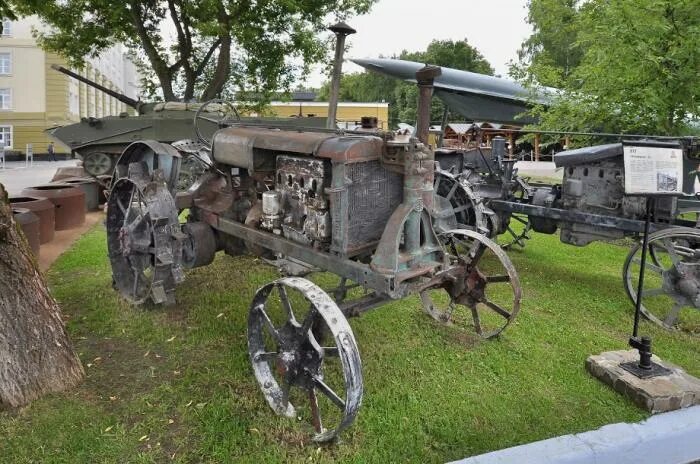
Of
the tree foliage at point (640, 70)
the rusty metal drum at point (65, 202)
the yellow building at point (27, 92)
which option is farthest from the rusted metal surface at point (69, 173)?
the yellow building at point (27, 92)

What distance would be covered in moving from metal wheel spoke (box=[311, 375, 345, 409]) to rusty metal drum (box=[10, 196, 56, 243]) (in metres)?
5.43

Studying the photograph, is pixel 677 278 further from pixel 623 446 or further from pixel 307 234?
pixel 307 234

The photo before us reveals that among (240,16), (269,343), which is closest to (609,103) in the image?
(269,343)

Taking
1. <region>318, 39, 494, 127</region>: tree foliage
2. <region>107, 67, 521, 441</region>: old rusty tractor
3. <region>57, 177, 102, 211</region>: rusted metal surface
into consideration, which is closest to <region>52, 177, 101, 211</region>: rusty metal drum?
<region>57, 177, 102, 211</region>: rusted metal surface

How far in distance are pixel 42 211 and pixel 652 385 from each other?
6.81 metres

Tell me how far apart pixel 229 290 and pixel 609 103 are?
18.2 feet

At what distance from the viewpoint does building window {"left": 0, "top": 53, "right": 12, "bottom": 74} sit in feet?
96.3

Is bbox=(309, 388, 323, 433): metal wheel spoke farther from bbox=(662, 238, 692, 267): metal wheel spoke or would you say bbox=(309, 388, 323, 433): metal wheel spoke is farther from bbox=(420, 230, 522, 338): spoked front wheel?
bbox=(662, 238, 692, 267): metal wheel spoke

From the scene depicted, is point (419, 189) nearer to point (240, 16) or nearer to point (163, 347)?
point (163, 347)

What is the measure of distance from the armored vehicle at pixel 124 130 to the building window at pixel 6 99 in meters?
21.1

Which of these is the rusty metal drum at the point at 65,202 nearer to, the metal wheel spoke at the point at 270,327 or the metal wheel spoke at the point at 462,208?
the metal wheel spoke at the point at 462,208

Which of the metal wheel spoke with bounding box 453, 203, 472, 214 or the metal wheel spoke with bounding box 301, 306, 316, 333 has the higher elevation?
the metal wheel spoke with bounding box 453, 203, 472, 214

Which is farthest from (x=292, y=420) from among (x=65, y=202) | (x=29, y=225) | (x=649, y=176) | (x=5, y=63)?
(x=5, y=63)

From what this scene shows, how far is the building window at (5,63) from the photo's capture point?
29.3 m
